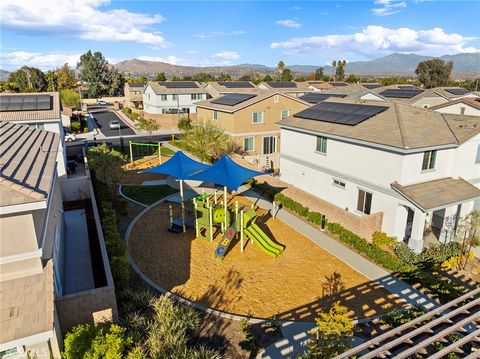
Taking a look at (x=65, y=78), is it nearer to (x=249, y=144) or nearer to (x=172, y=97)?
(x=172, y=97)

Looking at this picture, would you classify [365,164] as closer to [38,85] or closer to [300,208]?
[300,208]

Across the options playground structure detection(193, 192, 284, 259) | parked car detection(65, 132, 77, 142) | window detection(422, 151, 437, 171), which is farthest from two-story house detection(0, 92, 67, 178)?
window detection(422, 151, 437, 171)

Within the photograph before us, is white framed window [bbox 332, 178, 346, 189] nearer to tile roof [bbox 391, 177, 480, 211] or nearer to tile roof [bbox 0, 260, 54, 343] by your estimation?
tile roof [bbox 391, 177, 480, 211]

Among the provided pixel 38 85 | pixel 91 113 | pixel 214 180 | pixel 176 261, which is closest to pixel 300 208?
pixel 214 180

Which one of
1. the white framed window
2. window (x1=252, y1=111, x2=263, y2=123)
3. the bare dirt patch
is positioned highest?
window (x1=252, y1=111, x2=263, y2=123)

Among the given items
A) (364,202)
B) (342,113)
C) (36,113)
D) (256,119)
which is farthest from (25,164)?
(256,119)
